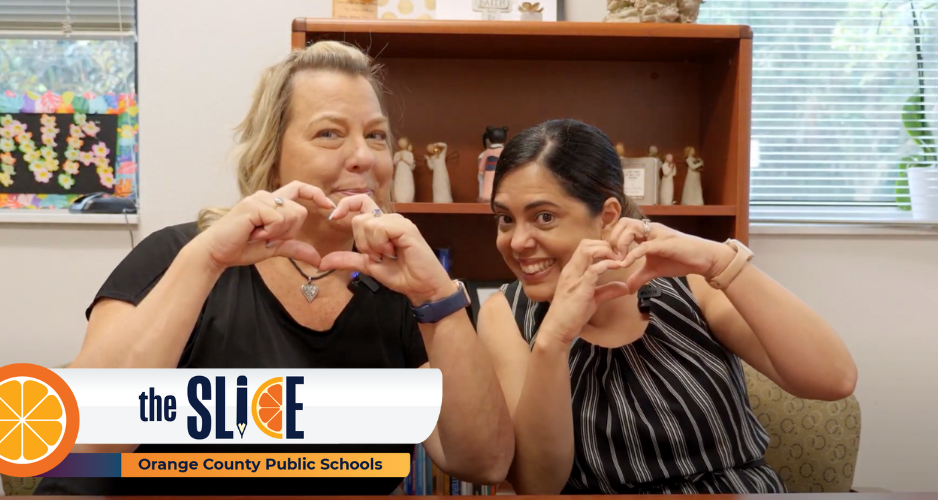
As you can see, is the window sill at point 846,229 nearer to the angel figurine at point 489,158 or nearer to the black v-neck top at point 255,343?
the angel figurine at point 489,158

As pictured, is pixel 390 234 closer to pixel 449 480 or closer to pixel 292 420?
pixel 292 420

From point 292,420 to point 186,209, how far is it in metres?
1.42

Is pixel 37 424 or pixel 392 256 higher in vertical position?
pixel 392 256

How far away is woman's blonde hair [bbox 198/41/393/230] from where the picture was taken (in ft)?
4.74

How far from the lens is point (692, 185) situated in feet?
7.38

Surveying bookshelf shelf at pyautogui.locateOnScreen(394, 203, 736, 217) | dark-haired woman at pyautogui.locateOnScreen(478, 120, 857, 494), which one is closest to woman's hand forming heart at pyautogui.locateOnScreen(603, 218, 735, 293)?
dark-haired woman at pyautogui.locateOnScreen(478, 120, 857, 494)

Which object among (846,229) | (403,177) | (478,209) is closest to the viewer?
(478,209)

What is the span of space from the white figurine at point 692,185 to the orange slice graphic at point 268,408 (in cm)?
148

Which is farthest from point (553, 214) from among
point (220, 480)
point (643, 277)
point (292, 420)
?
point (220, 480)

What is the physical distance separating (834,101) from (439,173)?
133 centimetres

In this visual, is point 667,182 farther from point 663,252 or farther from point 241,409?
point 241,409

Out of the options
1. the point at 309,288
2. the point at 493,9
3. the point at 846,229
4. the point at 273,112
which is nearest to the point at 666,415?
the point at 309,288

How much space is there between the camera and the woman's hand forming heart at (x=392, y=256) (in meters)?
1.21

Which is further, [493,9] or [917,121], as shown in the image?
[917,121]
